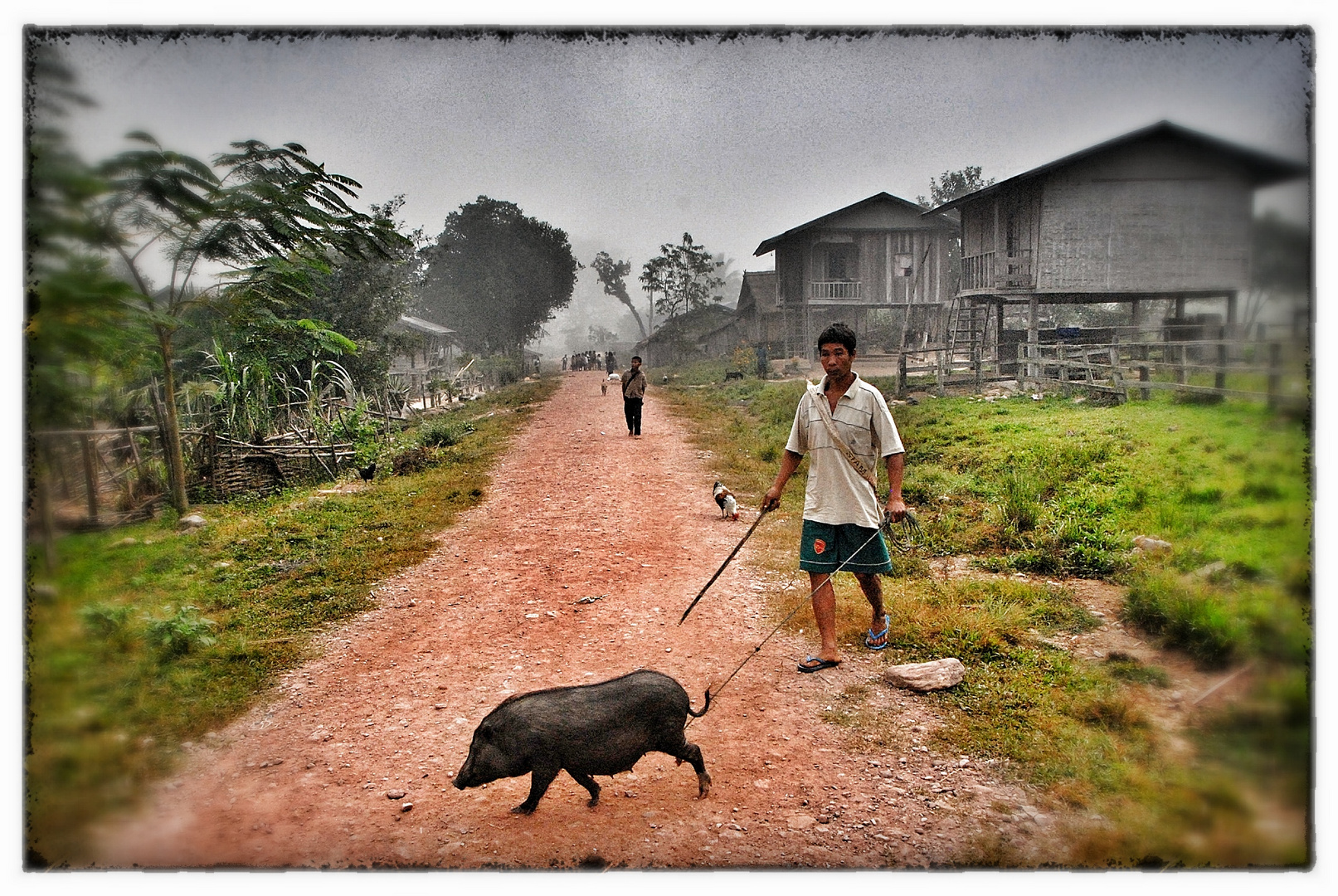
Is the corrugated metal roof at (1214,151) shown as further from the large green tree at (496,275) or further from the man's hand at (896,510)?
the large green tree at (496,275)

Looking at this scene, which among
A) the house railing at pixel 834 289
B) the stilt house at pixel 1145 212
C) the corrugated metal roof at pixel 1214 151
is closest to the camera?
the corrugated metal roof at pixel 1214 151

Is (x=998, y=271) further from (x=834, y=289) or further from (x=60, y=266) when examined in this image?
(x=60, y=266)

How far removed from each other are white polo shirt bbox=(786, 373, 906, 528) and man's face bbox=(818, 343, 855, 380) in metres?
0.14

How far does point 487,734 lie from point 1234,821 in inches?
101

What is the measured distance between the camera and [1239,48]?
113 inches

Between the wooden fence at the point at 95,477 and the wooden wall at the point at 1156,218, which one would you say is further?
the wooden wall at the point at 1156,218

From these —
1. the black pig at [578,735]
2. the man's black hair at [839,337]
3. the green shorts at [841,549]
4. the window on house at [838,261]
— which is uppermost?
the window on house at [838,261]

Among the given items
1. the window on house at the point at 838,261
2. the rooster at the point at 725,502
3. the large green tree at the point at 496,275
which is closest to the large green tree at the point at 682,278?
the large green tree at the point at 496,275

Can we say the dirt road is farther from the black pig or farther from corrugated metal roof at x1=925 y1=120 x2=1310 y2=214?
corrugated metal roof at x1=925 y1=120 x2=1310 y2=214

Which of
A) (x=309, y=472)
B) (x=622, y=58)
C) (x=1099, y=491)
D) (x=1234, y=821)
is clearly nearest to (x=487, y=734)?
(x=1234, y=821)

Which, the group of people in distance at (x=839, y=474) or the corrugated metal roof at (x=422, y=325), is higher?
the corrugated metal roof at (x=422, y=325)

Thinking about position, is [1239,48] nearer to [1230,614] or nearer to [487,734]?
[1230,614]

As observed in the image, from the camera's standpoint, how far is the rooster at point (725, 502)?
6559mm

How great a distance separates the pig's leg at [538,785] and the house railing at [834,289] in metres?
5.76
